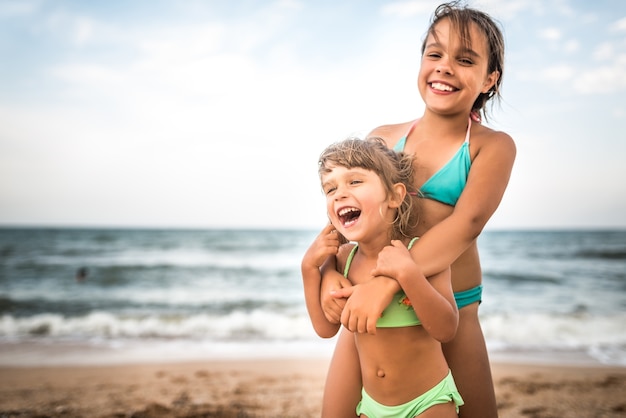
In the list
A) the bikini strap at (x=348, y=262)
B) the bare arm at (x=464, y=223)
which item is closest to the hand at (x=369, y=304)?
the bare arm at (x=464, y=223)

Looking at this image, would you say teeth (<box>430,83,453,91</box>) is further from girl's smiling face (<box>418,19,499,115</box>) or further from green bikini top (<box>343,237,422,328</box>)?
green bikini top (<box>343,237,422,328</box>)

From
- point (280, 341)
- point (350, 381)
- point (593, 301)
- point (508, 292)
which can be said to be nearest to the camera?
point (350, 381)

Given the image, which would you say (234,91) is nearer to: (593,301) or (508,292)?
(508,292)

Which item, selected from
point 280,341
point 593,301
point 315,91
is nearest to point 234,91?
point 315,91

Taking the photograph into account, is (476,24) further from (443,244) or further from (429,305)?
(429,305)

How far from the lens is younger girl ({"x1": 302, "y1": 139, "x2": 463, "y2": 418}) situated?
1984mm

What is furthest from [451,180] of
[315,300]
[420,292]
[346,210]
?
[315,300]

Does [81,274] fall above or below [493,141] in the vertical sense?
below

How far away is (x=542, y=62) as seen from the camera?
1097 centimetres

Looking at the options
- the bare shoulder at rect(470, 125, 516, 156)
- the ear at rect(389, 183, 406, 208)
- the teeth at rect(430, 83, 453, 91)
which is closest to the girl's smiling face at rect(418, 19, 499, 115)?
the teeth at rect(430, 83, 453, 91)

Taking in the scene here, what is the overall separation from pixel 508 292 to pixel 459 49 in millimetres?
12597

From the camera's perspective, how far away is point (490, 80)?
2.29m

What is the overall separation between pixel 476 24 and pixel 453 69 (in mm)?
218

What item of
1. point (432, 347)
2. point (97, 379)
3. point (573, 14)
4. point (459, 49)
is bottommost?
point (97, 379)
